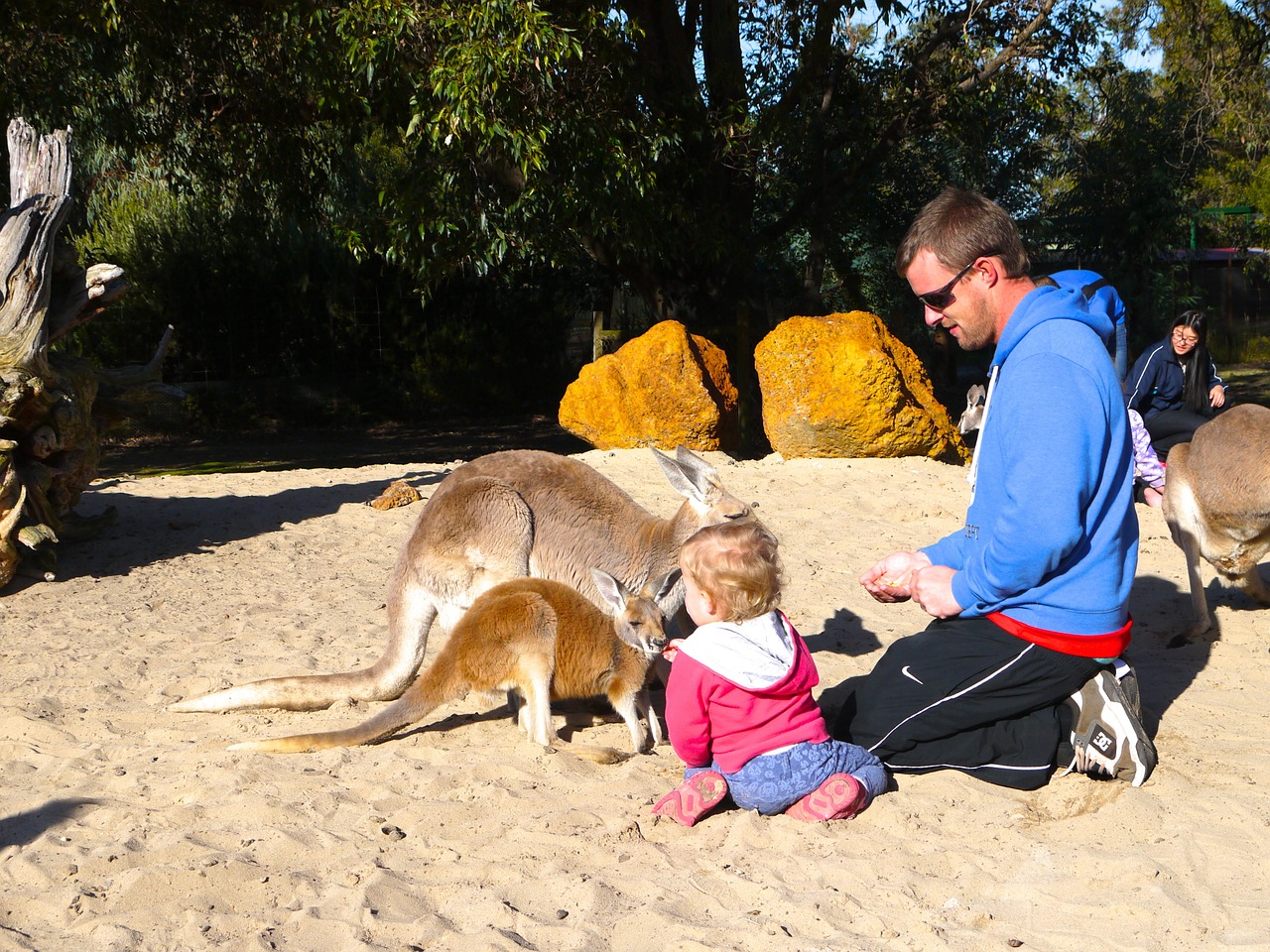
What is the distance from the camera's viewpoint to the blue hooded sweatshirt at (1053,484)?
320cm

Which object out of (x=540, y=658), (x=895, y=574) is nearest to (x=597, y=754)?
(x=540, y=658)

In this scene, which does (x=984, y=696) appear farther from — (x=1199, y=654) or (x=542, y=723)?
(x=1199, y=654)

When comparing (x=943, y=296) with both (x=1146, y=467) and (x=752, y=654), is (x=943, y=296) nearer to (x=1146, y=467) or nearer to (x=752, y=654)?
(x=752, y=654)

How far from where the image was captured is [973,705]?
3.54m

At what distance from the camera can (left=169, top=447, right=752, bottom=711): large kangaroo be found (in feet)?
14.3

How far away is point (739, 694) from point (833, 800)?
17.1 inches

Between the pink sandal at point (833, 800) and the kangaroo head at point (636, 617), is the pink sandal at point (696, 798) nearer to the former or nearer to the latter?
the pink sandal at point (833, 800)

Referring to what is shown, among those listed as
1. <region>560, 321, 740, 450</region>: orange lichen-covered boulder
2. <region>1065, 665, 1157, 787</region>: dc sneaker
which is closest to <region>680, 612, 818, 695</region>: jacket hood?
<region>1065, 665, 1157, 787</region>: dc sneaker

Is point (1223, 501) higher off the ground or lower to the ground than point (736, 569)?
lower

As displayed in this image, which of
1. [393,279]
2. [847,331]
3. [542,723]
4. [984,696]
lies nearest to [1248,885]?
[984,696]

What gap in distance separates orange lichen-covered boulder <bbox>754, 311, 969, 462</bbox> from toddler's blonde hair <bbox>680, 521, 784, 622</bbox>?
19.1ft

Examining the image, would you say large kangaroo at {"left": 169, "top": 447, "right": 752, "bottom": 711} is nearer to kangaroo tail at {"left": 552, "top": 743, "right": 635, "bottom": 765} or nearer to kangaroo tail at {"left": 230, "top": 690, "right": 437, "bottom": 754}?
kangaroo tail at {"left": 230, "top": 690, "right": 437, "bottom": 754}

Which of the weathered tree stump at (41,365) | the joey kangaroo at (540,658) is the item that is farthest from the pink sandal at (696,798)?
the weathered tree stump at (41,365)

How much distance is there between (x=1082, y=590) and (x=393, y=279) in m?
13.9
